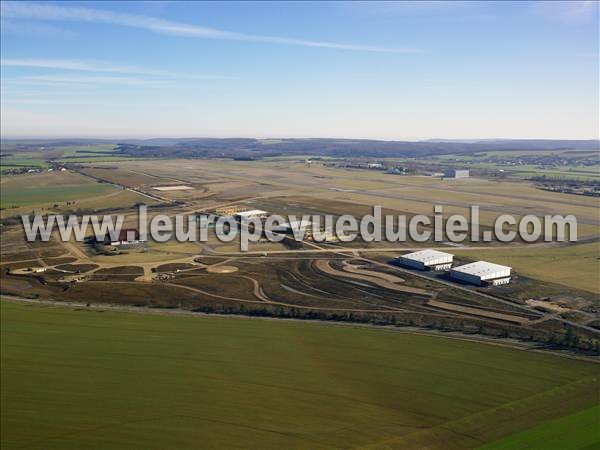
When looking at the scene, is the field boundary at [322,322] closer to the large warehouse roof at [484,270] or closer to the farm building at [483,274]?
the farm building at [483,274]

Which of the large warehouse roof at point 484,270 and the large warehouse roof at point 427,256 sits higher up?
the large warehouse roof at point 427,256

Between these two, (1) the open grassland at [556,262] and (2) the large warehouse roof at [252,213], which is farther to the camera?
(2) the large warehouse roof at [252,213]

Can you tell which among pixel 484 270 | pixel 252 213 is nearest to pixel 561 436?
pixel 484 270

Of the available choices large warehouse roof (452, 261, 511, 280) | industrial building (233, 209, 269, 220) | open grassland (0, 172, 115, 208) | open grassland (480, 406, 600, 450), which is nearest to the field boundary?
open grassland (480, 406, 600, 450)

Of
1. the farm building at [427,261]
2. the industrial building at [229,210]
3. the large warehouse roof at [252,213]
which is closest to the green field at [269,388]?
the farm building at [427,261]

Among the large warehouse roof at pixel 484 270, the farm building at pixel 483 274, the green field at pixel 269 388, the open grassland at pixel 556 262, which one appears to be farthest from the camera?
the open grassland at pixel 556 262

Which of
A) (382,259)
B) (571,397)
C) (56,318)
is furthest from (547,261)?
(56,318)
